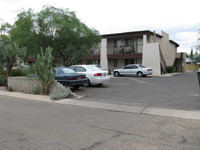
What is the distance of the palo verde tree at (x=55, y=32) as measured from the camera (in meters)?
17.6

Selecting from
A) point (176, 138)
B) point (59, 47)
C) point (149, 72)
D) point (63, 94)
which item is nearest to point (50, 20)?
point (59, 47)

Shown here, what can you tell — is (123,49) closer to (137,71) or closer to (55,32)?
(137,71)

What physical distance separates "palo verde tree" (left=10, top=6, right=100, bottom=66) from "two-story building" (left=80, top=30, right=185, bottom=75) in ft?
Answer: 26.8

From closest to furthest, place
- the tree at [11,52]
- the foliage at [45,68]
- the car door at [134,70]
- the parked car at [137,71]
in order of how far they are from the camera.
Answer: the foliage at [45,68], the tree at [11,52], the parked car at [137,71], the car door at [134,70]

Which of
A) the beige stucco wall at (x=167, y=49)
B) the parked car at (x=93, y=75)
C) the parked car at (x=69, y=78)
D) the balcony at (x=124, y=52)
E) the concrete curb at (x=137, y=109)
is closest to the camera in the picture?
the concrete curb at (x=137, y=109)

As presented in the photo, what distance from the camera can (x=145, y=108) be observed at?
8016mm

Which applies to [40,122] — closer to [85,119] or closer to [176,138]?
[85,119]

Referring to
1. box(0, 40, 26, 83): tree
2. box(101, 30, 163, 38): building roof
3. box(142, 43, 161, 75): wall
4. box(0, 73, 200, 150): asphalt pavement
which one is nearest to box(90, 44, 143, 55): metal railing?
box(142, 43, 161, 75): wall

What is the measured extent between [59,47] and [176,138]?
55.2 feet

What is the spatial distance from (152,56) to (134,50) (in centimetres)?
297

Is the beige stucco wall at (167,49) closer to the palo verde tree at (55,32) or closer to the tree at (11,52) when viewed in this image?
the palo verde tree at (55,32)

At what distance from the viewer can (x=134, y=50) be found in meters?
28.1

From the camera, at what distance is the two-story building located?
26.4 metres

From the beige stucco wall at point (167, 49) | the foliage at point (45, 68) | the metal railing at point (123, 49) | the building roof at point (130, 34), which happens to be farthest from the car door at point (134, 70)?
the foliage at point (45, 68)
